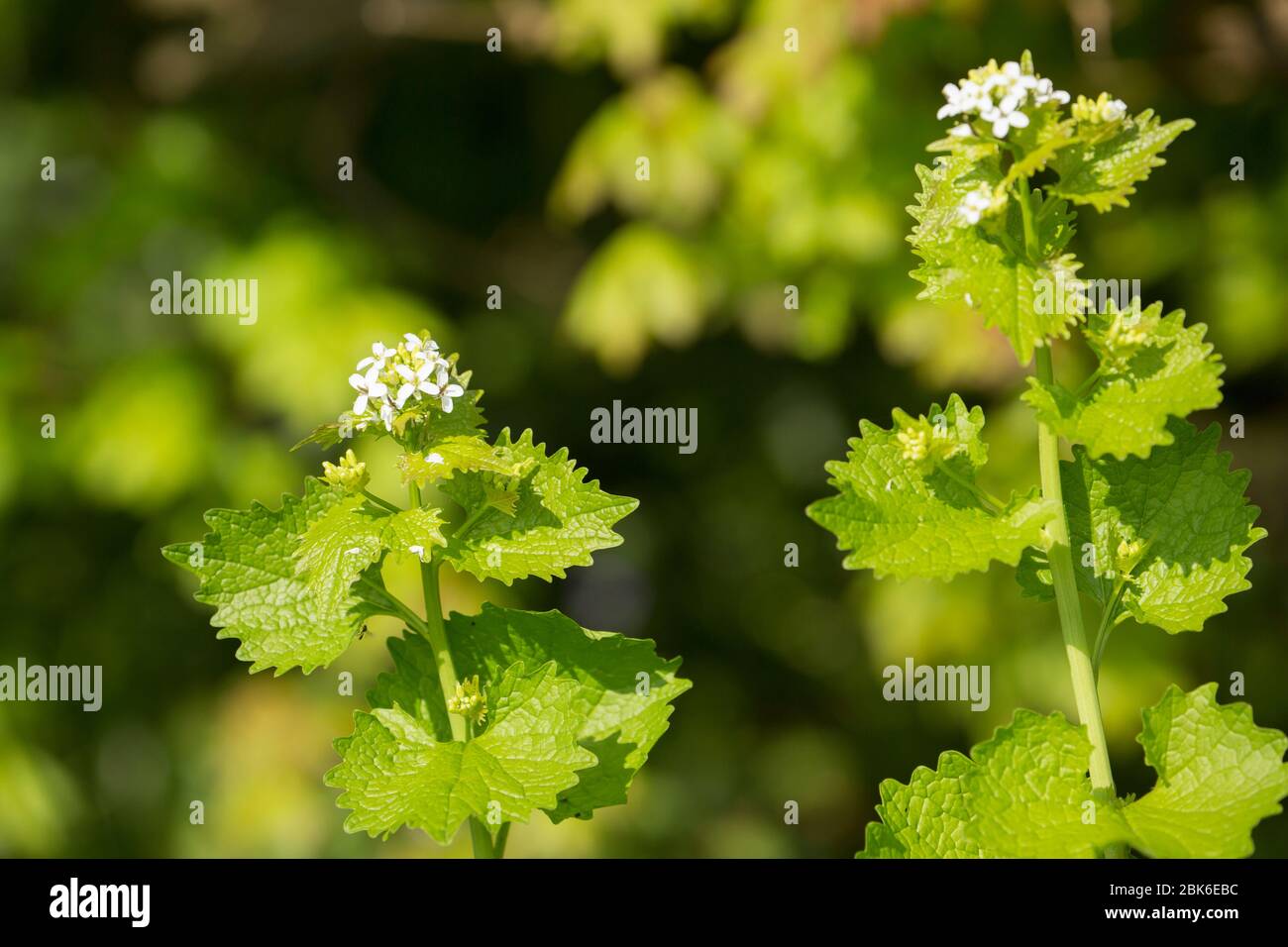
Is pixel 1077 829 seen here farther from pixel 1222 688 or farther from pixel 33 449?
pixel 33 449

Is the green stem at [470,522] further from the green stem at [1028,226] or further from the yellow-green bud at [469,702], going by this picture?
the green stem at [1028,226]

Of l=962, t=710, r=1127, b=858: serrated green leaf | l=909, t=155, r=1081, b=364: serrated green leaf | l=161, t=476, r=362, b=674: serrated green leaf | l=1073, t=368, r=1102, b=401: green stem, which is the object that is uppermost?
l=909, t=155, r=1081, b=364: serrated green leaf

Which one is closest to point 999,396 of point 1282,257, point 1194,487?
point 1282,257

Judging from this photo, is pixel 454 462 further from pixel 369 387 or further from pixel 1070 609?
pixel 1070 609

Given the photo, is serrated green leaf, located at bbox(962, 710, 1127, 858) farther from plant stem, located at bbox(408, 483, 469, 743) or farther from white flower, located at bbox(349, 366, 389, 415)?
white flower, located at bbox(349, 366, 389, 415)

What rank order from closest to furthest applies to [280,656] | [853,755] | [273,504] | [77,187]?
[280,656] < [273,504] < [77,187] < [853,755]

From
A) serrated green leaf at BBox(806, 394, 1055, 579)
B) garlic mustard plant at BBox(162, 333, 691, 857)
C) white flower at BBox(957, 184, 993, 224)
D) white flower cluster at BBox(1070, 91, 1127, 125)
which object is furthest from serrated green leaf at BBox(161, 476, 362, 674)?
white flower cluster at BBox(1070, 91, 1127, 125)
